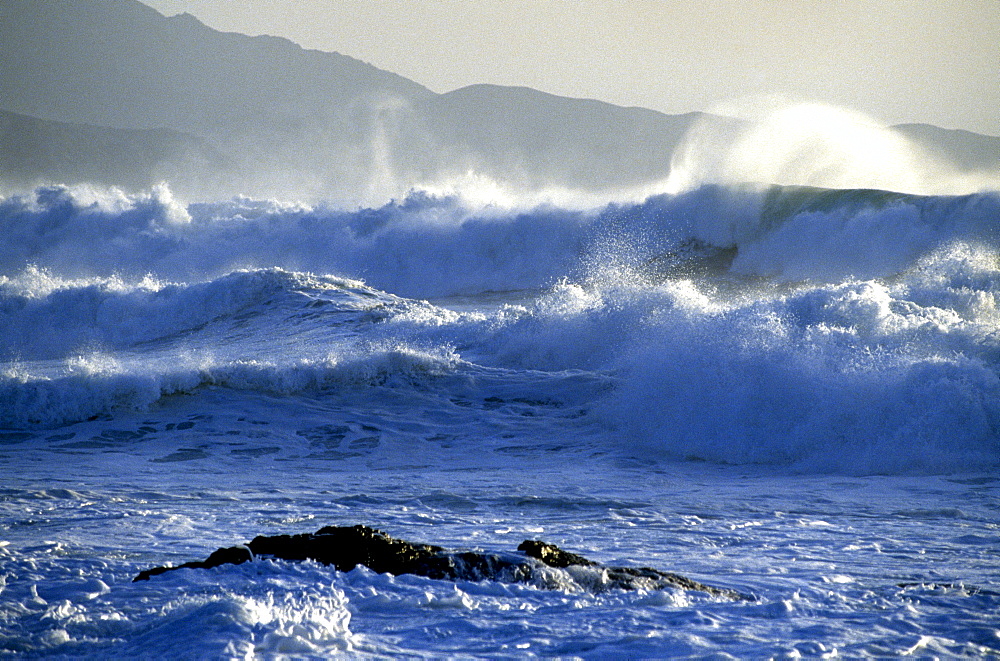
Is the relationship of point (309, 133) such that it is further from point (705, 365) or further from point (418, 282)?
point (705, 365)

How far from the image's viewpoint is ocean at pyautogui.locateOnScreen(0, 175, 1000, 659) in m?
3.52

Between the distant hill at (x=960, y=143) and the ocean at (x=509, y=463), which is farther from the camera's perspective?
the distant hill at (x=960, y=143)

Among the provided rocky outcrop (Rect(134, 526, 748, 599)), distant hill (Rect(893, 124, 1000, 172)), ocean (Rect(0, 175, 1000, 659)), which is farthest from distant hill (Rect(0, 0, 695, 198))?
rocky outcrop (Rect(134, 526, 748, 599))

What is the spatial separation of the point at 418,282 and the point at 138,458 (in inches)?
717

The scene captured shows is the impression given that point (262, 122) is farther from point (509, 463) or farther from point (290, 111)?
point (509, 463)

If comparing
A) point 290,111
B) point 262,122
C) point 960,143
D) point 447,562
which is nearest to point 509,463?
point 447,562

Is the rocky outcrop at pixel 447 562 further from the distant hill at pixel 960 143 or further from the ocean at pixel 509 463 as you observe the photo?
the distant hill at pixel 960 143

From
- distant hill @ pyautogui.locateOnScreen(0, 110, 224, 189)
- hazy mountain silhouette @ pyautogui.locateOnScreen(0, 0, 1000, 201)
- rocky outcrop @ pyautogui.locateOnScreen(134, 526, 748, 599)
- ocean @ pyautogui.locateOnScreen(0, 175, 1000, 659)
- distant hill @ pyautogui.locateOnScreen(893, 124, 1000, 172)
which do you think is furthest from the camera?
distant hill @ pyautogui.locateOnScreen(0, 110, 224, 189)

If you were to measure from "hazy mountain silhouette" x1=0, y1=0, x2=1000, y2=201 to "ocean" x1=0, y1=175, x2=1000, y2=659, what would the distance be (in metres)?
32.4

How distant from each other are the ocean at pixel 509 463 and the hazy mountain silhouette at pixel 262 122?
3240 cm

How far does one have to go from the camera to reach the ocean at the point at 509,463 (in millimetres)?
3518

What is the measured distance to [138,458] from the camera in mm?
7930

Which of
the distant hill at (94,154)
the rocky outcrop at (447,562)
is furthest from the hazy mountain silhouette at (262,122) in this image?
the rocky outcrop at (447,562)

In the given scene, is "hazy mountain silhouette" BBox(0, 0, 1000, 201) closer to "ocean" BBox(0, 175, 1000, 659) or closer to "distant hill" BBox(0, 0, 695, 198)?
"distant hill" BBox(0, 0, 695, 198)
